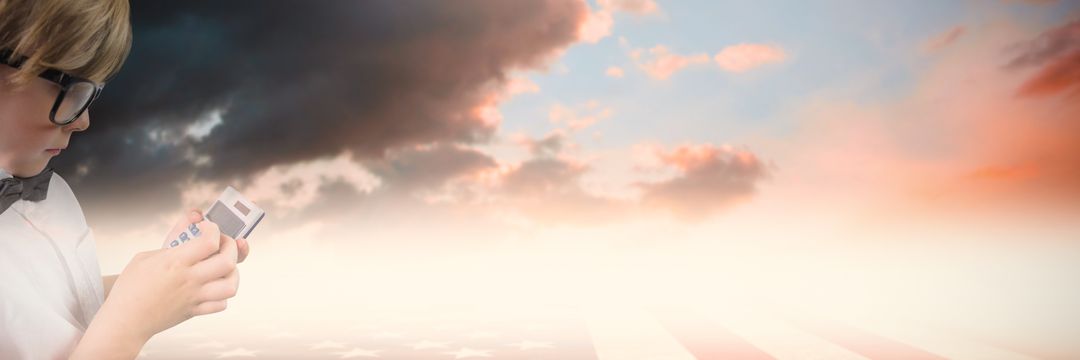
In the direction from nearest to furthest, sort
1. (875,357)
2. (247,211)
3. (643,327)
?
(247,211), (875,357), (643,327)

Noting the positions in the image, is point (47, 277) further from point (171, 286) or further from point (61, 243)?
point (171, 286)

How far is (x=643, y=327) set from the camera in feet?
26.3

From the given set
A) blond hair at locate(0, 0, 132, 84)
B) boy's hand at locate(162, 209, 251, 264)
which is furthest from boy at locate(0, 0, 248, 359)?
boy's hand at locate(162, 209, 251, 264)

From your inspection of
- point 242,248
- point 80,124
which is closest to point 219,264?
point 242,248

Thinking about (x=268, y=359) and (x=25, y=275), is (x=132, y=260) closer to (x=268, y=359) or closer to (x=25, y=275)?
(x=25, y=275)

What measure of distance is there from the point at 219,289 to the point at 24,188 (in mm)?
398

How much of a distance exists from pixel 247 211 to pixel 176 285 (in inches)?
8.7

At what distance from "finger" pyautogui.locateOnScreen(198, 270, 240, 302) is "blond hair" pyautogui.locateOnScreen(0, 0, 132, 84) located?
1.24 ft

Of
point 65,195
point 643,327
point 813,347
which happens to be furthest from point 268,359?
point 65,195

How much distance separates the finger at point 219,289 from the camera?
3.84 feet

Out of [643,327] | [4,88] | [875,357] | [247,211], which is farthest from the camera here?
[643,327]

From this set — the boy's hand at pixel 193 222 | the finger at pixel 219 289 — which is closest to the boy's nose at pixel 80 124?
the boy's hand at pixel 193 222

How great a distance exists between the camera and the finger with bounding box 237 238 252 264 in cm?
134

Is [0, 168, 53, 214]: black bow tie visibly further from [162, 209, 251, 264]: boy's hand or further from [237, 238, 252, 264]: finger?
[237, 238, 252, 264]: finger
